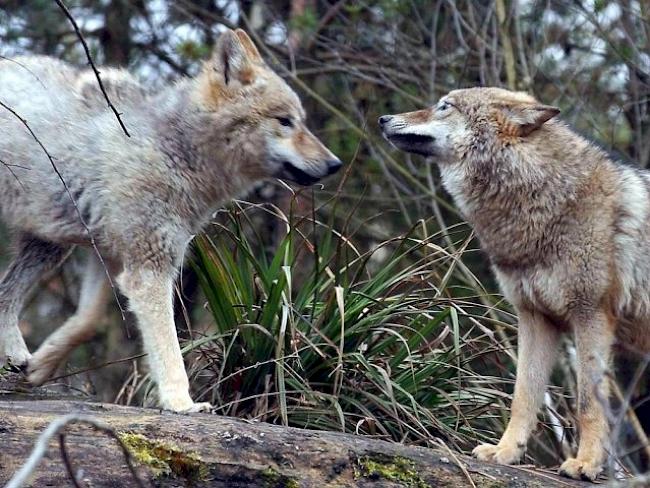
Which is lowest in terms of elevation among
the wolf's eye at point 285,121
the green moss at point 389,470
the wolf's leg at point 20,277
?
the green moss at point 389,470

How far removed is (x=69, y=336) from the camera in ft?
18.4

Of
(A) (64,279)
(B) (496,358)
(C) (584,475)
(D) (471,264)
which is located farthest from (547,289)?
(A) (64,279)

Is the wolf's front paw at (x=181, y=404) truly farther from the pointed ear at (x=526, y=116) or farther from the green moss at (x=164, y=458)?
the pointed ear at (x=526, y=116)

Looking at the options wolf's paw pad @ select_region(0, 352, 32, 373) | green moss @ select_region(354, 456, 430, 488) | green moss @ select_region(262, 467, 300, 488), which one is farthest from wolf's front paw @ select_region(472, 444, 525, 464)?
wolf's paw pad @ select_region(0, 352, 32, 373)

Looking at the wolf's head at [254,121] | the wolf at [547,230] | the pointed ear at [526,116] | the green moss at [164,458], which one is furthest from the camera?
the wolf's head at [254,121]

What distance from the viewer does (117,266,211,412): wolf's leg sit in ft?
16.4

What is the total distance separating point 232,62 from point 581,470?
2.75m

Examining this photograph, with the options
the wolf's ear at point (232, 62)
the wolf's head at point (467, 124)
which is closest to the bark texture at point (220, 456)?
the wolf's head at point (467, 124)

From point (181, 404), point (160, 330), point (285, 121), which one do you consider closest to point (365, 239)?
point (285, 121)

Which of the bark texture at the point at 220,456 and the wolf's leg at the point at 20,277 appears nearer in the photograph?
the bark texture at the point at 220,456

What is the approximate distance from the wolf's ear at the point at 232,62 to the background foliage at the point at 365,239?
743 mm

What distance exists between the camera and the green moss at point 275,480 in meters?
4.39

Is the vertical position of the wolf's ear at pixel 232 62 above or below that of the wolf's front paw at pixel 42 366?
above

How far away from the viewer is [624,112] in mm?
10211
